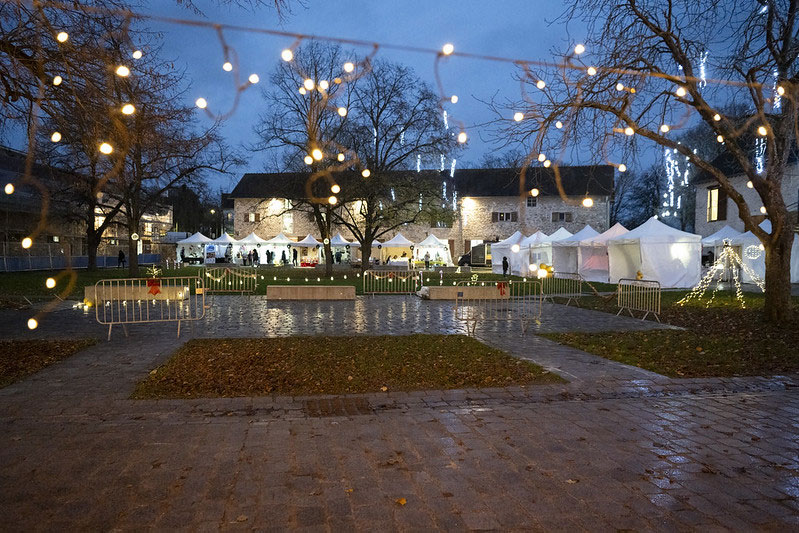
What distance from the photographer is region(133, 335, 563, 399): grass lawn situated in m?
6.33

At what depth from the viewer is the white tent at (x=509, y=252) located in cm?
3312

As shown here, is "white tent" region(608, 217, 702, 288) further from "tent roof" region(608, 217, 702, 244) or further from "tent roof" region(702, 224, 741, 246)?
"tent roof" region(702, 224, 741, 246)

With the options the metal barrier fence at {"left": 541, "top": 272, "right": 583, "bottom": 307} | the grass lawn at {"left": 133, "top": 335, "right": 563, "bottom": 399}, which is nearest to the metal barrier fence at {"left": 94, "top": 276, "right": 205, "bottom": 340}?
the grass lawn at {"left": 133, "top": 335, "right": 563, "bottom": 399}

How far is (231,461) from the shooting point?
4152mm

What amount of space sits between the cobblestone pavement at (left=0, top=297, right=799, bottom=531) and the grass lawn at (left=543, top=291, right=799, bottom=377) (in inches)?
30.5

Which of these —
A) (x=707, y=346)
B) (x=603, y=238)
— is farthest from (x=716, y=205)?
(x=707, y=346)

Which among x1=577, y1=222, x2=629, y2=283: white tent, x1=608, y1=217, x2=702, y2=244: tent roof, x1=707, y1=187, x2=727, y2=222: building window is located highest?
x1=707, y1=187, x2=727, y2=222: building window

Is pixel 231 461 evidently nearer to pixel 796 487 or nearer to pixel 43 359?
pixel 796 487

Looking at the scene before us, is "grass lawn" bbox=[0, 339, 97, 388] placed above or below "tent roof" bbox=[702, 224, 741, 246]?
below

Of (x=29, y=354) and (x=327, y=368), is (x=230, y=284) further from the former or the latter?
(x=327, y=368)

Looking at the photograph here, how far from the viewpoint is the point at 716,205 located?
33094 mm

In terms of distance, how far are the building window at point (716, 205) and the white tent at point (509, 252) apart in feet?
40.3

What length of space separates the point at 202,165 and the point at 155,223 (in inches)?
1710

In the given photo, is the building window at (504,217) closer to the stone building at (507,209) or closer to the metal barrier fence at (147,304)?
the stone building at (507,209)
